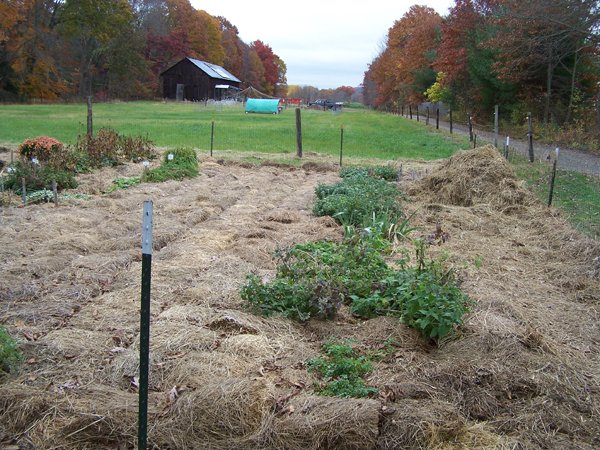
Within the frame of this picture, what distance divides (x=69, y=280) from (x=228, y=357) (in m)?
2.40

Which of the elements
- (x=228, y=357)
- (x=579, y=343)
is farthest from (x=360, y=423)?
(x=579, y=343)

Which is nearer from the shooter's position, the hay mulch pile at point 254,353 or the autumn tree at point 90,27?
the hay mulch pile at point 254,353

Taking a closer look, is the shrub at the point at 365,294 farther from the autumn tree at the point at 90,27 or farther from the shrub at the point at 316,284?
the autumn tree at the point at 90,27

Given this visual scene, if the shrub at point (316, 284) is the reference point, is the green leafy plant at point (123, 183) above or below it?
above

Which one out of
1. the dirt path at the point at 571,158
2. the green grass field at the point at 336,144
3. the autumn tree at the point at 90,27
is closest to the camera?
the green grass field at the point at 336,144

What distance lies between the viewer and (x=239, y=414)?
349cm

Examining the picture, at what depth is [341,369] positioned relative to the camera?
4.01m

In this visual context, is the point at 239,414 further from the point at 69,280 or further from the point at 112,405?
the point at 69,280

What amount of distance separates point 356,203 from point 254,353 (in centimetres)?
475

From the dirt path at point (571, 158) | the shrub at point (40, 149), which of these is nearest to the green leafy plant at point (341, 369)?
the shrub at point (40, 149)

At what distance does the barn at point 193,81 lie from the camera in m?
69.9

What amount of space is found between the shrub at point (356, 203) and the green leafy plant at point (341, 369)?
3.79 m

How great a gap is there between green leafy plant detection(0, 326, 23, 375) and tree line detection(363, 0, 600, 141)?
1986cm

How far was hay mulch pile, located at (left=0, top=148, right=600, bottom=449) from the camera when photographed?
136 inches
